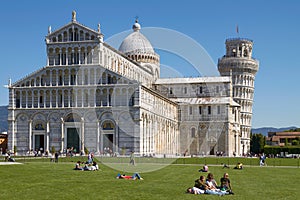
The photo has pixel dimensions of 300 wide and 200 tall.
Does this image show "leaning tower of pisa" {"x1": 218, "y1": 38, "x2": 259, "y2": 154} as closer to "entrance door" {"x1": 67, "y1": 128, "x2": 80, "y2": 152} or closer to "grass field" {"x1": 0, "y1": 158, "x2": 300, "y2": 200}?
"entrance door" {"x1": 67, "y1": 128, "x2": 80, "y2": 152}

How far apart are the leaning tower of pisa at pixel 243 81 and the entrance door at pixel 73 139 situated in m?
54.2

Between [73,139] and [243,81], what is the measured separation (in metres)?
57.5

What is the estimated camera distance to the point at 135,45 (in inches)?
4286

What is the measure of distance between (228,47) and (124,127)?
202 ft

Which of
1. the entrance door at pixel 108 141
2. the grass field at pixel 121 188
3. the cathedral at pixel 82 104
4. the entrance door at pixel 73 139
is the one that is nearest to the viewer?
the grass field at pixel 121 188

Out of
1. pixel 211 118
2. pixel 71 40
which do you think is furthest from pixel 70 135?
pixel 211 118

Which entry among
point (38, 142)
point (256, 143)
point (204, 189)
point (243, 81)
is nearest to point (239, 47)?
point (243, 81)

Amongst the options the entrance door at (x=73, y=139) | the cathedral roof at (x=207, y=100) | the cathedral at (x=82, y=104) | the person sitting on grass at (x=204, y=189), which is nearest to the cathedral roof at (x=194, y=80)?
the cathedral roof at (x=207, y=100)

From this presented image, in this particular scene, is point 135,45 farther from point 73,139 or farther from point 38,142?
point 38,142

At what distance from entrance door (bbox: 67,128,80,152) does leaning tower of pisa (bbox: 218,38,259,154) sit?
178 ft

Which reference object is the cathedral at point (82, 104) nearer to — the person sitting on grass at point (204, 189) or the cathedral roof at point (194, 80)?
the cathedral roof at point (194, 80)

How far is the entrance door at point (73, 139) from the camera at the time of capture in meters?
78.0

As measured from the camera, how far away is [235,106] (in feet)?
347

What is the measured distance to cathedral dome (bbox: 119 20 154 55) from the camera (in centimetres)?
10825
